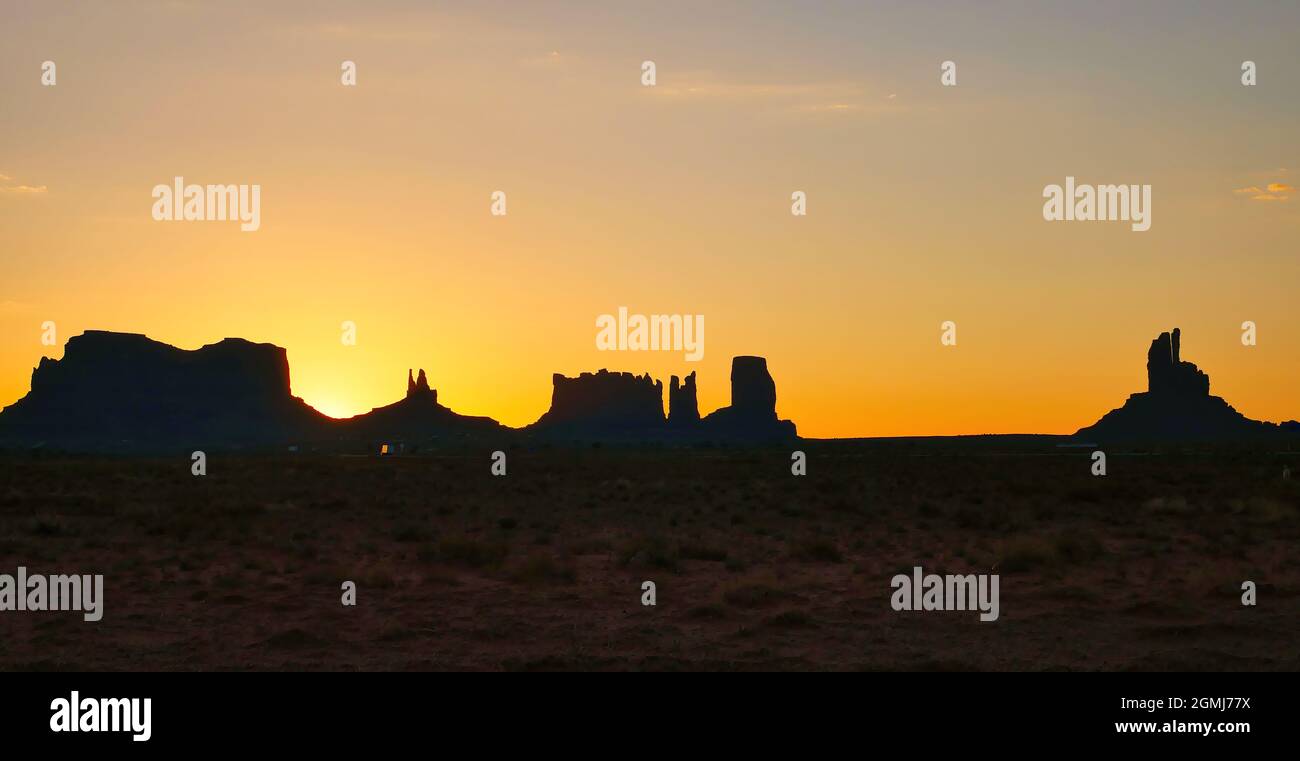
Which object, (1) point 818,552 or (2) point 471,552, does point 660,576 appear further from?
(2) point 471,552

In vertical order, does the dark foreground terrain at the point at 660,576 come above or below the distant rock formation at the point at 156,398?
below

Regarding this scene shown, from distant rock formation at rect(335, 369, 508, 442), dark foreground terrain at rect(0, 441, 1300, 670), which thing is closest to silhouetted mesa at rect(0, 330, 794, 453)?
distant rock formation at rect(335, 369, 508, 442)

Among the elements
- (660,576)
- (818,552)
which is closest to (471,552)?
(660,576)

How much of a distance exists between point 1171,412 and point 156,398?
500 ft

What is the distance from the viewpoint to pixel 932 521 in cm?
2853

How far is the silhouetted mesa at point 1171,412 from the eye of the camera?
14750cm

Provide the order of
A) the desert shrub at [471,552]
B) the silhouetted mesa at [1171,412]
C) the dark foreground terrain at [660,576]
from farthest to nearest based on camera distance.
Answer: the silhouetted mesa at [1171,412] → the desert shrub at [471,552] → the dark foreground terrain at [660,576]

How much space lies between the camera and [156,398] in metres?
177

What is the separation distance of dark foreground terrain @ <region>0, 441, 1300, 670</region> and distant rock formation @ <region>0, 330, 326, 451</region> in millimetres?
139886

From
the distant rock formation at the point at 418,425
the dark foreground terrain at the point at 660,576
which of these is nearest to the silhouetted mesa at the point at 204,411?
the distant rock formation at the point at 418,425

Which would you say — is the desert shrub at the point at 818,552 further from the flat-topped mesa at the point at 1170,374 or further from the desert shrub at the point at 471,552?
the flat-topped mesa at the point at 1170,374

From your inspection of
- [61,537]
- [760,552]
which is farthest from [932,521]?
[61,537]

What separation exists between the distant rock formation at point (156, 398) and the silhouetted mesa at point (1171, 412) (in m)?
118
